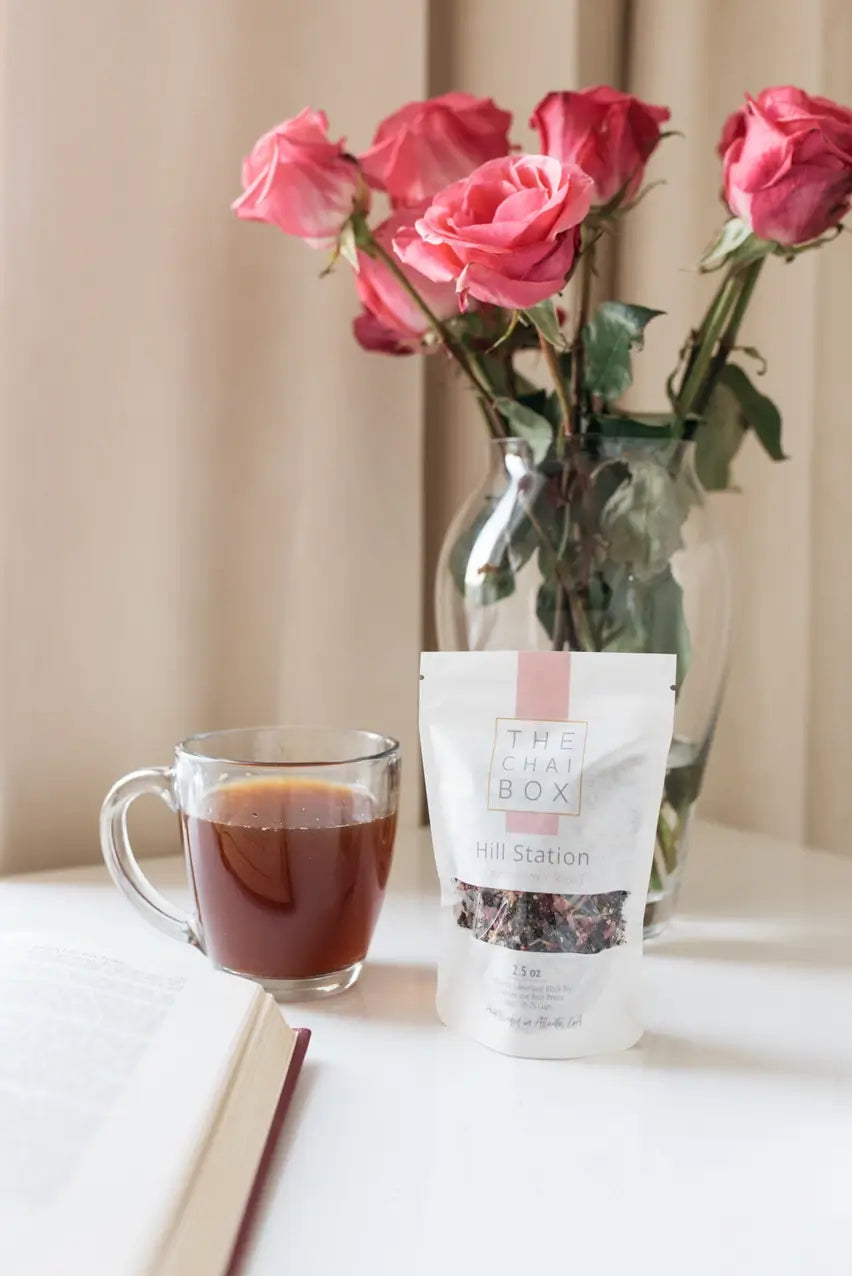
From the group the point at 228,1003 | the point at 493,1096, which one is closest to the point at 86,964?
the point at 228,1003

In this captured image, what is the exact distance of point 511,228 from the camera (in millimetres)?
587

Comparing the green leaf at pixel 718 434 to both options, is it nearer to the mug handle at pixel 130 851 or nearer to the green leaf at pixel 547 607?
the green leaf at pixel 547 607

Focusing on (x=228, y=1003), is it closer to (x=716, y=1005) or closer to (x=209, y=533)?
(x=716, y=1005)

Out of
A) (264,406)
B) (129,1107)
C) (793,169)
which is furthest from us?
(264,406)

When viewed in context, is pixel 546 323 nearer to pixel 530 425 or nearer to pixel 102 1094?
pixel 530 425

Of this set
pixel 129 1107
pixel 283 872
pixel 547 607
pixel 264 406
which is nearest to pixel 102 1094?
pixel 129 1107

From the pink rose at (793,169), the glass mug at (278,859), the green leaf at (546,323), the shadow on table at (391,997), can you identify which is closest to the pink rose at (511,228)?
the green leaf at (546,323)

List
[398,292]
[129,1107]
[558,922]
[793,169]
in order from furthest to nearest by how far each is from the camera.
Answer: [398,292], [793,169], [558,922], [129,1107]

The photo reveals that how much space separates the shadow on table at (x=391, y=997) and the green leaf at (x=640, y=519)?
261 millimetres

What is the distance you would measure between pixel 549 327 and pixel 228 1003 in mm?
380

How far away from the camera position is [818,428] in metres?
1.08

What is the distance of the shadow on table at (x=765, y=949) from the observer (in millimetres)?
693

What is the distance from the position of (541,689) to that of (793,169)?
1.08 feet

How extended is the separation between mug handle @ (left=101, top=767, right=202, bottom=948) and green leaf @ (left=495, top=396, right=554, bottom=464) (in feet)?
0.92
